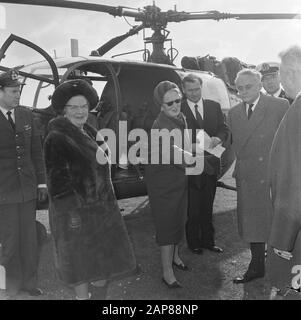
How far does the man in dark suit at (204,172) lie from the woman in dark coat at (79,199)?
178 cm

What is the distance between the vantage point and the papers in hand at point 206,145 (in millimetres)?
4367

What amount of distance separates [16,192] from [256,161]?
86.1 inches

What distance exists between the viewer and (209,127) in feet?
15.0

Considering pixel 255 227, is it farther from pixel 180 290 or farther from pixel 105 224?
pixel 105 224

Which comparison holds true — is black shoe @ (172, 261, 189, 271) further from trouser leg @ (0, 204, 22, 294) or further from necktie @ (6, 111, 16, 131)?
necktie @ (6, 111, 16, 131)

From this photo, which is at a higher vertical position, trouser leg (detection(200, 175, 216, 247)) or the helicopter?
the helicopter

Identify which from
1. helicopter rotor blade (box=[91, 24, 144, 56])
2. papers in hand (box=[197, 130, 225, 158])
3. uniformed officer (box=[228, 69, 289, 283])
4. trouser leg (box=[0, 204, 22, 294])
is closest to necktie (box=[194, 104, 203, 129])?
papers in hand (box=[197, 130, 225, 158])

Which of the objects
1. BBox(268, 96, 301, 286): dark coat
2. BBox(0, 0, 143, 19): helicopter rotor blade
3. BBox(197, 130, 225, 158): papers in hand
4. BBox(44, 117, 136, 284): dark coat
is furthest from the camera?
BBox(0, 0, 143, 19): helicopter rotor blade

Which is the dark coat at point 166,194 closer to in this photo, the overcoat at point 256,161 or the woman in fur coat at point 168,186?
the woman in fur coat at point 168,186

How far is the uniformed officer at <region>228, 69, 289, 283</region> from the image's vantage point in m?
3.63

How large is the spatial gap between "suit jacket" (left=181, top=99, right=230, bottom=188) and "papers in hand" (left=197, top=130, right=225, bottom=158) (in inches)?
2.2

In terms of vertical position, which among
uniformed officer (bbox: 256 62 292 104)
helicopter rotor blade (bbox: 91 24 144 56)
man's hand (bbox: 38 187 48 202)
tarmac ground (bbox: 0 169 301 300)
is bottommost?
tarmac ground (bbox: 0 169 301 300)

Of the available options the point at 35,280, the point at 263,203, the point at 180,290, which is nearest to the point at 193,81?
the point at 263,203

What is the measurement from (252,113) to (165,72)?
2.79 metres
